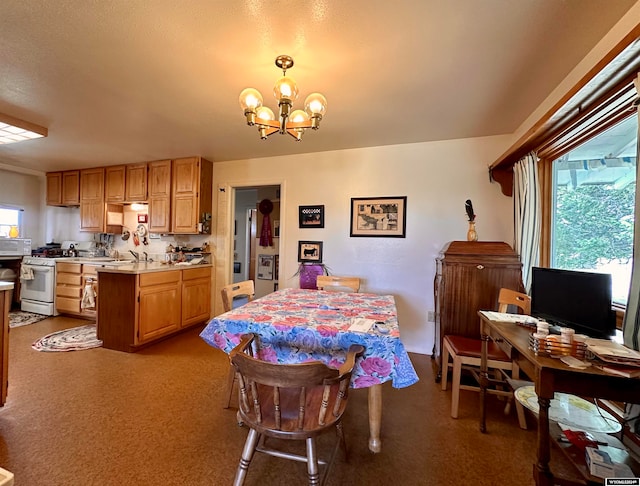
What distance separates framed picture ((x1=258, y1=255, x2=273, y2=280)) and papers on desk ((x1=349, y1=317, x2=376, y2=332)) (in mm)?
3488

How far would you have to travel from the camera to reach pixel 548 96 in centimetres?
212

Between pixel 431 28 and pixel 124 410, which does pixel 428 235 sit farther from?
pixel 124 410

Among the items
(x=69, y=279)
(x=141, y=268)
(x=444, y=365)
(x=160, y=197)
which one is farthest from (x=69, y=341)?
(x=444, y=365)

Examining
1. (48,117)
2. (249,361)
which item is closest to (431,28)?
(249,361)

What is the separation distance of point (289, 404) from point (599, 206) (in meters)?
2.42

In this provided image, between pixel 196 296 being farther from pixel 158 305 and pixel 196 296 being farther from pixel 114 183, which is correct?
pixel 114 183

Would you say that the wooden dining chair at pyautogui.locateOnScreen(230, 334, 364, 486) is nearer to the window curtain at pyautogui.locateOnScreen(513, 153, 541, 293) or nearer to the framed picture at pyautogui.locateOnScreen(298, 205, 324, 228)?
the window curtain at pyautogui.locateOnScreen(513, 153, 541, 293)

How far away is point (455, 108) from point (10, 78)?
3.48m

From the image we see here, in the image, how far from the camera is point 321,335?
1493 mm

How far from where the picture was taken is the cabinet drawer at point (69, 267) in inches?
155

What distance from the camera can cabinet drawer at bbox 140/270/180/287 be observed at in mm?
3002

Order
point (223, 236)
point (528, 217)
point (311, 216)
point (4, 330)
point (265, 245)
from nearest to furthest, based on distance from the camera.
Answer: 1. point (4, 330)
2. point (528, 217)
3. point (311, 216)
4. point (223, 236)
5. point (265, 245)

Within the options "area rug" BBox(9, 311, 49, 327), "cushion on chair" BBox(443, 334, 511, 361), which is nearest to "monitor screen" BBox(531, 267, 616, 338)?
"cushion on chair" BBox(443, 334, 511, 361)

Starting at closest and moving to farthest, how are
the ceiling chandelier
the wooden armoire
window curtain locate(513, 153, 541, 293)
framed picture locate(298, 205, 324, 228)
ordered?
the ceiling chandelier, window curtain locate(513, 153, 541, 293), the wooden armoire, framed picture locate(298, 205, 324, 228)
